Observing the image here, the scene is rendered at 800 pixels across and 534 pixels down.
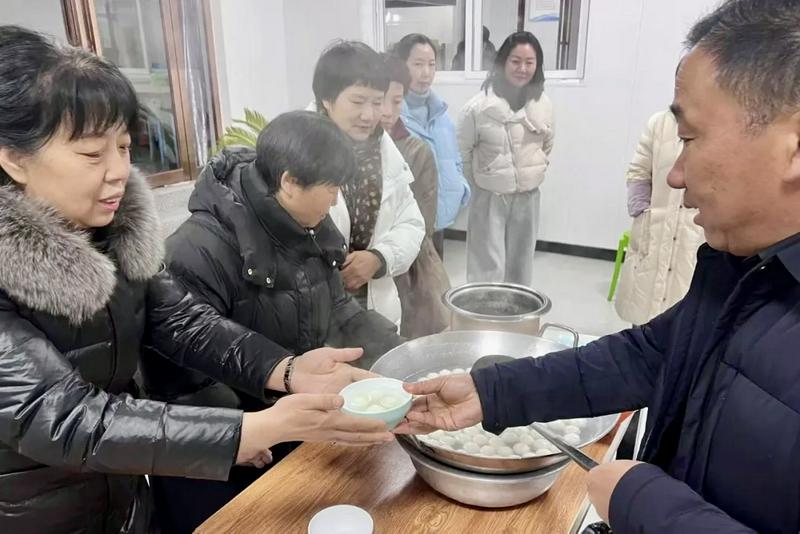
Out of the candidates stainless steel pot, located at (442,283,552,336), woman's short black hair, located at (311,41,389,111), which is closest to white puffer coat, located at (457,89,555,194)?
woman's short black hair, located at (311,41,389,111)

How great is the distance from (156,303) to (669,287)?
88.6 inches

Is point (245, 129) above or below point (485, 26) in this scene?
below

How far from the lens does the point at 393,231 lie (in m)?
2.00

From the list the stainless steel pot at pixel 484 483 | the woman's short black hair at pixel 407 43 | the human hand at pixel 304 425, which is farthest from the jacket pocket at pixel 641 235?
the human hand at pixel 304 425

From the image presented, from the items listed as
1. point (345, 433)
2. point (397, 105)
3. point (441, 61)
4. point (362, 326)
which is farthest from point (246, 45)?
point (345, 433)

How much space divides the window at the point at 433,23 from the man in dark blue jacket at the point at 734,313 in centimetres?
208

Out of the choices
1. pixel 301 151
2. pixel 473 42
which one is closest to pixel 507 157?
pixel 473 42

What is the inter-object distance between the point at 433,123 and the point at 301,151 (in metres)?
1.63

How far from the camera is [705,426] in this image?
0.73 m

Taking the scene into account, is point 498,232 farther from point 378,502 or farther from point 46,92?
point 46,92

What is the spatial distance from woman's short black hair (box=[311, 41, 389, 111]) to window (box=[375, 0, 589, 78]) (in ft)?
2.75

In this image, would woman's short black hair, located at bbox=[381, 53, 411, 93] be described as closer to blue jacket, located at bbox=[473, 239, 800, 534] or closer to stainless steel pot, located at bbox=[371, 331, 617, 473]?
stainless steel pot, located at bbox=[371, 331, 617, 473]

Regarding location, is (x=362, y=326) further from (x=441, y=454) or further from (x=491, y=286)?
(x=441, y=454)

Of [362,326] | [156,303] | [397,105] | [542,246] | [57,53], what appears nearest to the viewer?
[57,53]
